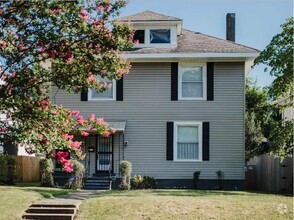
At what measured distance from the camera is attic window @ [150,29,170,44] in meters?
20.0

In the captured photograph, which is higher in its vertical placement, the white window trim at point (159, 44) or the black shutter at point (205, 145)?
the white window trim at point (159, 44)

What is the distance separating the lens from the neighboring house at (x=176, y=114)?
62.7 feet

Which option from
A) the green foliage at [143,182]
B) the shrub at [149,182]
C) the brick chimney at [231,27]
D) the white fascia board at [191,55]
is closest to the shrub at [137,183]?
the green foliage at [143,182]

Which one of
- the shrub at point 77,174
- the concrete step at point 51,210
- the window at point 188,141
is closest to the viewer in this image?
the concrete step at point 51,210

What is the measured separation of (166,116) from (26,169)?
857cm

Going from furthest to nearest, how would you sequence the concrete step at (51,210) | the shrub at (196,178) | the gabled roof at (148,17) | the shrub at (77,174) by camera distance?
the gabled roof at (148,17)
the shrub at (196,178)
the shrub at (77,174)
the concrete step at (51,210)

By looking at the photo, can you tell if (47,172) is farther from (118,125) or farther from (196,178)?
(196,178)

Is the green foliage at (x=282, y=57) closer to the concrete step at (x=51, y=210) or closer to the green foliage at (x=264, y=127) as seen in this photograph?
the green foliage at (x=264, y=127)

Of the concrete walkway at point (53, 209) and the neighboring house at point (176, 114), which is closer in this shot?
the concrete walkway at point (53, 209)

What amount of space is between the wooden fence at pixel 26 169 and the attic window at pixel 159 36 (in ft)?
28.6

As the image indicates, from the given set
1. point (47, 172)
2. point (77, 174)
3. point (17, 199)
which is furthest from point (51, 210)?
point (47, 172)

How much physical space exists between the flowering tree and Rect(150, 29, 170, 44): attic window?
10207 millimetres

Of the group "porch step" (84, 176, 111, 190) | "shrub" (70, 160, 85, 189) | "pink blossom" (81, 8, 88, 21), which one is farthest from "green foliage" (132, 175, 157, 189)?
"pink blossom" (81, 8, 88, 21)

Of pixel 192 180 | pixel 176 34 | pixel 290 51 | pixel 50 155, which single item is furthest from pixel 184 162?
pixel 50 155
